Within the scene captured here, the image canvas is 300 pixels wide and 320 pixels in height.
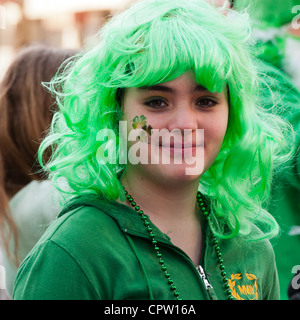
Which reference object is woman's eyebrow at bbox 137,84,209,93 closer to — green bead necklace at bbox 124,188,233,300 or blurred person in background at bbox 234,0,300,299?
green bead necklace at bbox 124,188,233,300

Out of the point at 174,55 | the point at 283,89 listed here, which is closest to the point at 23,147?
the point at 283,89

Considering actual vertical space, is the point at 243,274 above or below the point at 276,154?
below

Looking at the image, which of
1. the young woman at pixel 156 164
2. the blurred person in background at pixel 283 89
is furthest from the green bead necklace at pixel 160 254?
the blurred person in background at pixel 283 89

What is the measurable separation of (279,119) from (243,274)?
1.76 ft

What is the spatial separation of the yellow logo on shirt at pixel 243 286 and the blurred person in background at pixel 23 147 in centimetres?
95

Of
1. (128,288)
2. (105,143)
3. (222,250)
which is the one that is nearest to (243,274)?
(222,250)

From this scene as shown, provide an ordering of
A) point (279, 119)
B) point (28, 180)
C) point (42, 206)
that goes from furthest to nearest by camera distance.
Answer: point (28, 180) → point (42, 206) → point (279, 119)

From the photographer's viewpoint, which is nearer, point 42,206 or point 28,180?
point 42,206

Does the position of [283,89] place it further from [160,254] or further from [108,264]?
[108,264]

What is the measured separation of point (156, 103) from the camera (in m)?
1.39

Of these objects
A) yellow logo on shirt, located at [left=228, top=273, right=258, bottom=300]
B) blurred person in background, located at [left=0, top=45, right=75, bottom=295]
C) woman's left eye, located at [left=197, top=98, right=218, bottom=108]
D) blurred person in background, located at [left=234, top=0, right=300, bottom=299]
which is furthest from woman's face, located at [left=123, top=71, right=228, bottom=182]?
blurred person in background, located at [left=0, top=45, right=75, bottom=295]

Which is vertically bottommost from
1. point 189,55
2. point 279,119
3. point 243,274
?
point 243,274

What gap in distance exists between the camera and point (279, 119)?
1.76m
